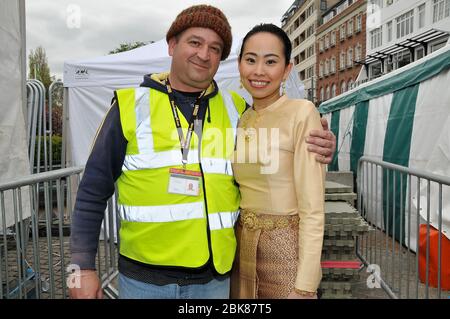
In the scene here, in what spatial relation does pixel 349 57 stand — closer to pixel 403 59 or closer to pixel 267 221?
pixel 403 59

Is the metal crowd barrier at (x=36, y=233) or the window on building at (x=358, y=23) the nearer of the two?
the metal crowd barrier at (x=36, y=233)

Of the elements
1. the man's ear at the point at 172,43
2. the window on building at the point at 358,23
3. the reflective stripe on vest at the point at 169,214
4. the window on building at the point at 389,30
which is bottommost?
the reflective stripe on vest at the point at 169,214

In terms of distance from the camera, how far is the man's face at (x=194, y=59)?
1723 millimetres

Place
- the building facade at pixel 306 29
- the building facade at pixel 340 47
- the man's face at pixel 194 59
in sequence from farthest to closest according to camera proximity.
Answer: the building facade at pixel 306 29, the building facade at pixel 340 47, the man's face at pixel 194 59

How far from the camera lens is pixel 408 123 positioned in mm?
5895

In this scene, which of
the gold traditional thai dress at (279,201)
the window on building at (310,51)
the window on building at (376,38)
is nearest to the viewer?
the gold traditional thai dress at (279,201)

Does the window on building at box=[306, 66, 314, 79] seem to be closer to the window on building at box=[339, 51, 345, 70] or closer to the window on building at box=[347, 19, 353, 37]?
the window on building at box=[339, 51, 345, 70]

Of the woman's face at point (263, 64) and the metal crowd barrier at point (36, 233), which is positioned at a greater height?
the woman's face at point (263, 64)

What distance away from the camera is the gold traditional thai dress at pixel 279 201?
1.60 metres

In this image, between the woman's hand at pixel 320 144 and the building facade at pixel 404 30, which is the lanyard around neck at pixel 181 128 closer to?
the woman's hand at pixel 320 144

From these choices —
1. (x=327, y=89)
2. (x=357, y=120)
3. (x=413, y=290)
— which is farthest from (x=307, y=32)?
(x=413, y=290)

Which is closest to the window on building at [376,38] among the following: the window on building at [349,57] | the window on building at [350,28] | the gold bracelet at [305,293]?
the window on building at [349,57]

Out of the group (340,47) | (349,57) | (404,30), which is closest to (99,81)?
(404,30)
